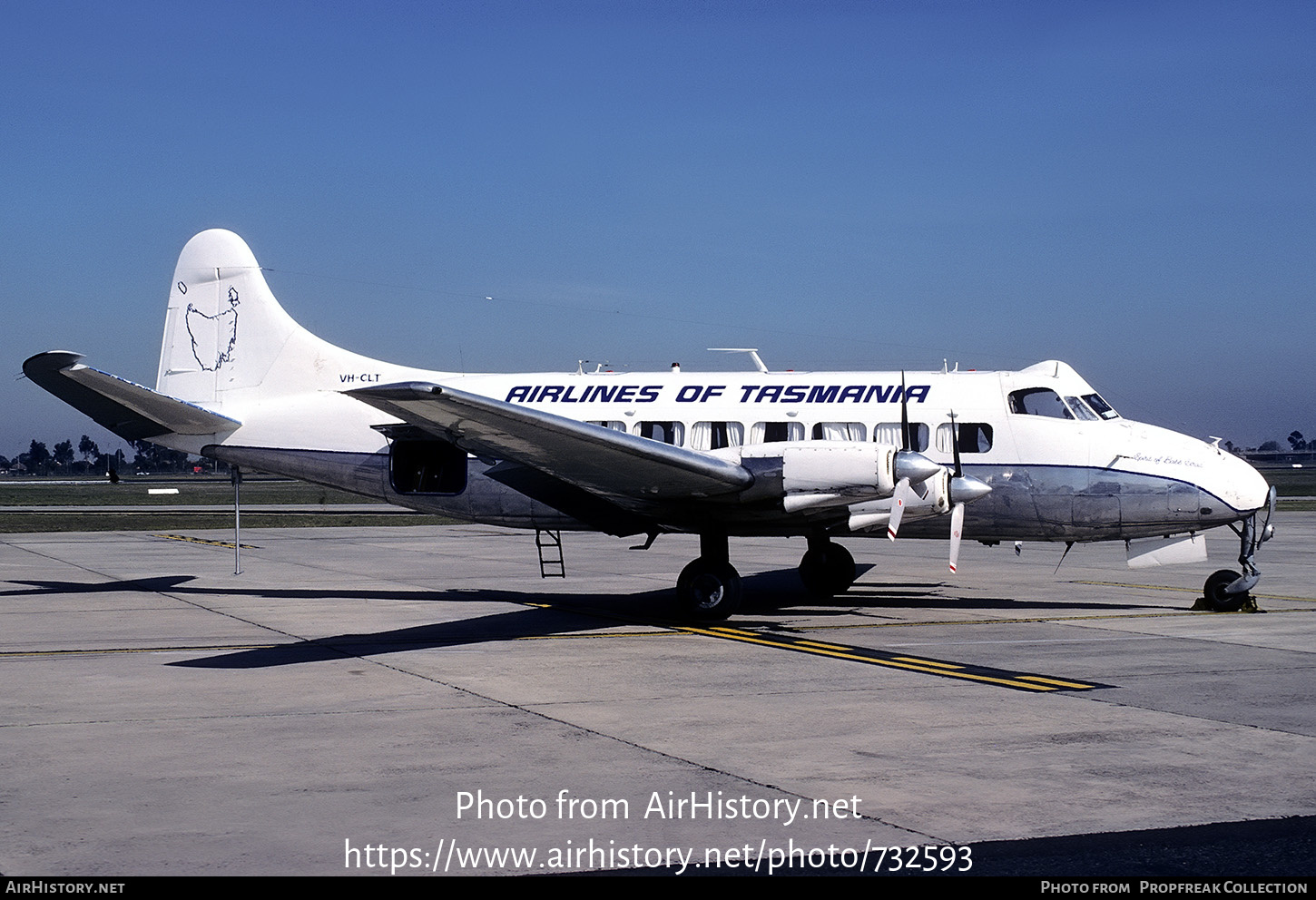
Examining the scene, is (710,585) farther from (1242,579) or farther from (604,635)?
(1242,579)

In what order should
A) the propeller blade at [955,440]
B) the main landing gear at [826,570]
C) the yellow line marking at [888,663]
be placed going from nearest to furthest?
the yellow line marking at [888,663] < the propeller blade at [955,440] < the main landing gear at [826,570]

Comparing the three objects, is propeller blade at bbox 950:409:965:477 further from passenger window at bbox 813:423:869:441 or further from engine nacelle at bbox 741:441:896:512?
engine nacelle at bbox 741:441:896:512

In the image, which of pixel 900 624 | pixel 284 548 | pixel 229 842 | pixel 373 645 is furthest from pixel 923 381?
pixel 284 548

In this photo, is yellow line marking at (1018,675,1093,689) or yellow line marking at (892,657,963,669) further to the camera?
yellow line marking at (892,657,963,669)

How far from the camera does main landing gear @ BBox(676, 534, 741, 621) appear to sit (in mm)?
16422

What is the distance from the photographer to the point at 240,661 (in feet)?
42.7

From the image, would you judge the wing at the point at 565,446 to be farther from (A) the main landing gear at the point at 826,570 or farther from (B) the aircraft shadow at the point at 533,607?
(A) the main landing gear at the point at 826,570

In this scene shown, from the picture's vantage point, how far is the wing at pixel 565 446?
12789 millimetres

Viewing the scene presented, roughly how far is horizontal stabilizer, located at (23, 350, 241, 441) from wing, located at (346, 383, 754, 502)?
6165mm

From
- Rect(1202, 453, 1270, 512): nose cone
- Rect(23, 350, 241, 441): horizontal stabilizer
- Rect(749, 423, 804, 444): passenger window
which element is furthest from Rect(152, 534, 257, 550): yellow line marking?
Rect(1202, 453, 1270, 512): nose cone

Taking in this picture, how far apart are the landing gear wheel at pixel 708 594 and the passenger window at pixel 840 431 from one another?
290 cm

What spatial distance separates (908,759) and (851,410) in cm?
1024

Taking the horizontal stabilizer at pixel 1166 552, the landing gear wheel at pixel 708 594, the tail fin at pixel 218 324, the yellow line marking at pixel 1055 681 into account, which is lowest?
the yellow line marking at pixel 1055 681

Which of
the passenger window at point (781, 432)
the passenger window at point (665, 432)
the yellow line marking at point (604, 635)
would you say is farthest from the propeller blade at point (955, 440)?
the yellow line marking at point (604, 635)
